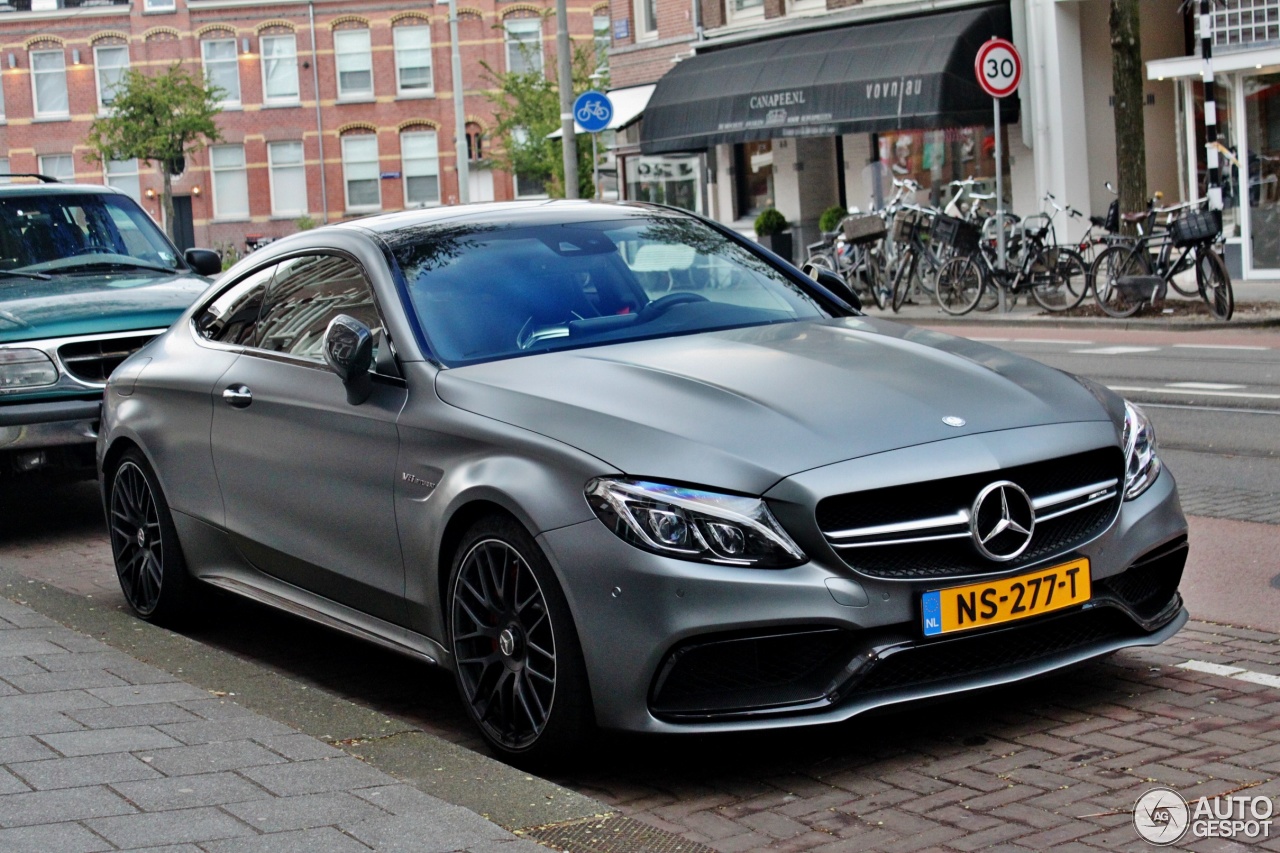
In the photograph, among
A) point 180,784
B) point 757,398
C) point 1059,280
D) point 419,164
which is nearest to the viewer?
point 180,784

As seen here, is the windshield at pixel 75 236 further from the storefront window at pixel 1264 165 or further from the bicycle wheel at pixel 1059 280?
the storefront window at pixel 1264 165

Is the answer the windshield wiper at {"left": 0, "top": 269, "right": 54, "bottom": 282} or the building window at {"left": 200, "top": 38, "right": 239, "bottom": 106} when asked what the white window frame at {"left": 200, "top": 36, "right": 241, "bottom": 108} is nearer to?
the building window at {"left": 200, "top": 38, "right": 239, "bottom": 106}

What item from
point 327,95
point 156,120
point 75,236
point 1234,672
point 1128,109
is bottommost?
point 1234,672

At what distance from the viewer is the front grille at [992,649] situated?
4.25m

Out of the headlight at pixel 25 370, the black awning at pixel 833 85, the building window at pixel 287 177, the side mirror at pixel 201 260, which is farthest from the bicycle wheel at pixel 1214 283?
the building window at pixel 287 177

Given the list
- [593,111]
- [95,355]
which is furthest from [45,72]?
[95,355]

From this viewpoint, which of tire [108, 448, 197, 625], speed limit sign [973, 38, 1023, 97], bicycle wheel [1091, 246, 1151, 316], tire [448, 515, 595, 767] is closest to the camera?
tire [448, 515, 595, 767]

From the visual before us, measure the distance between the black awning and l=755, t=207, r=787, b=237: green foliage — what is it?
1.37 m

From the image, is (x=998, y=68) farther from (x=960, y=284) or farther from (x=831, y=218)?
(x=831, y=218)

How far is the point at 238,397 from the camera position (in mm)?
5879

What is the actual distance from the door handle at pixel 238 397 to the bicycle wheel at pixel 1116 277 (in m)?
14.4

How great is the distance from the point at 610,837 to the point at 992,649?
1.18 m

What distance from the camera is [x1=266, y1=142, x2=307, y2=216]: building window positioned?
203 feet

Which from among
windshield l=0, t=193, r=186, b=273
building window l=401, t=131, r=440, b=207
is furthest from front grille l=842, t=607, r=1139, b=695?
building window l=401, t=131, r=440, b=207
